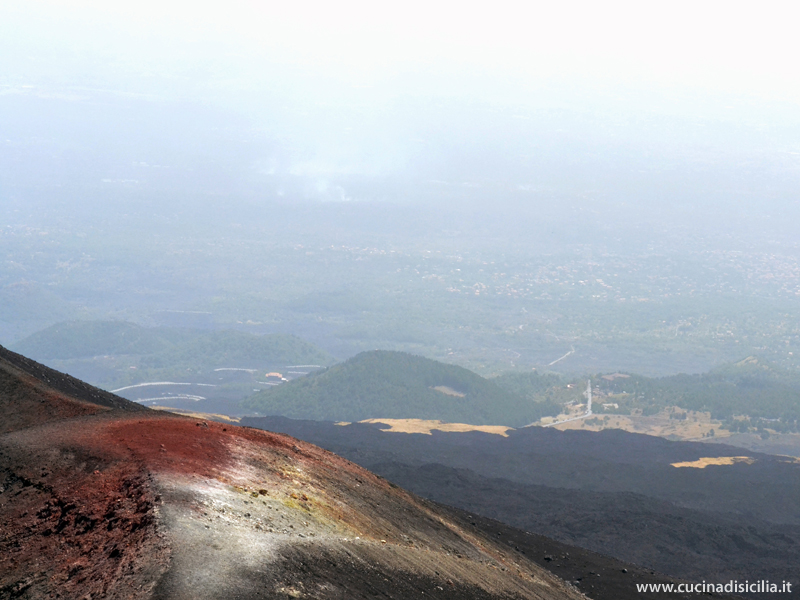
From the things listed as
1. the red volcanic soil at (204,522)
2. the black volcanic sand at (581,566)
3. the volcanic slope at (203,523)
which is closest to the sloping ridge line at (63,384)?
the red volcanic soil at (204,522)

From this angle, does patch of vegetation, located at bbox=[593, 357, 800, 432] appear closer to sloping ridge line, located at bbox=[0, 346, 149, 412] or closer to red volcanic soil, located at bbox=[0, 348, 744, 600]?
sloping ridge line, located at bbox=[0, 346, 149, 412]

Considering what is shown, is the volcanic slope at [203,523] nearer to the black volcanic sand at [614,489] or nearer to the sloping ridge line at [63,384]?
the sloping ridge line at [63,384]

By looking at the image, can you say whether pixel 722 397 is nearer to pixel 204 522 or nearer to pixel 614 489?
pixel 614 489

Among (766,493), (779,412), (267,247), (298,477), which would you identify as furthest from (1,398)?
(267,247)

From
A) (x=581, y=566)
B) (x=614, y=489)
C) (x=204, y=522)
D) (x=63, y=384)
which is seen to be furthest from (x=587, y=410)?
(x=204, y=522)

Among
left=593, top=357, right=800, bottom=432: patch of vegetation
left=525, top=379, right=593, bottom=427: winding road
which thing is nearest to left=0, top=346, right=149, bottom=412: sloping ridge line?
left=525, top=379, right=593, bottom=427: winding road

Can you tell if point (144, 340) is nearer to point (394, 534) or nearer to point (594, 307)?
point (594, 307)
